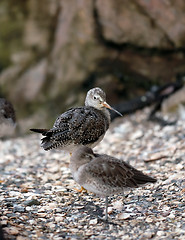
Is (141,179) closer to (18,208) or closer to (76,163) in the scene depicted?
(76,163)

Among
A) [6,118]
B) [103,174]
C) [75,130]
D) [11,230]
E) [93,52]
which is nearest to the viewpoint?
[11,230]

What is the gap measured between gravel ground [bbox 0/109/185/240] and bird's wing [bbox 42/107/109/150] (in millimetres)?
657

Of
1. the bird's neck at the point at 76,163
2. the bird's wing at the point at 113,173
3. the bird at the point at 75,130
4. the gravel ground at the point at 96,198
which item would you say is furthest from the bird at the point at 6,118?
the bird's wing at the point at 113,173

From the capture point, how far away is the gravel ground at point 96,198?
4.20m

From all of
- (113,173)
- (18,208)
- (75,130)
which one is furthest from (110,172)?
(75,130)

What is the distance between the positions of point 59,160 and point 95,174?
3039 mm

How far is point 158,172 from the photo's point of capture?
5887 mm

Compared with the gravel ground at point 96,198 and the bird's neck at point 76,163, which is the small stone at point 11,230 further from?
the bird's neck at point 76,163

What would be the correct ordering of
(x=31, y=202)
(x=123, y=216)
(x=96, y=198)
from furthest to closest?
(x=96, y=198)
(x=31, y=202)
(x=123, y=216)

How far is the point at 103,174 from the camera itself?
13.9 ft

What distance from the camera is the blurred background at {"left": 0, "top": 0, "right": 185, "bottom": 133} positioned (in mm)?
9555

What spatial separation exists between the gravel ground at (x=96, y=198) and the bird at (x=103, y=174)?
36cm

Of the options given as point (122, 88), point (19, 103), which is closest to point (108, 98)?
point (122, 88)

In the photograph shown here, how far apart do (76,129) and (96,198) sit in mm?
969
